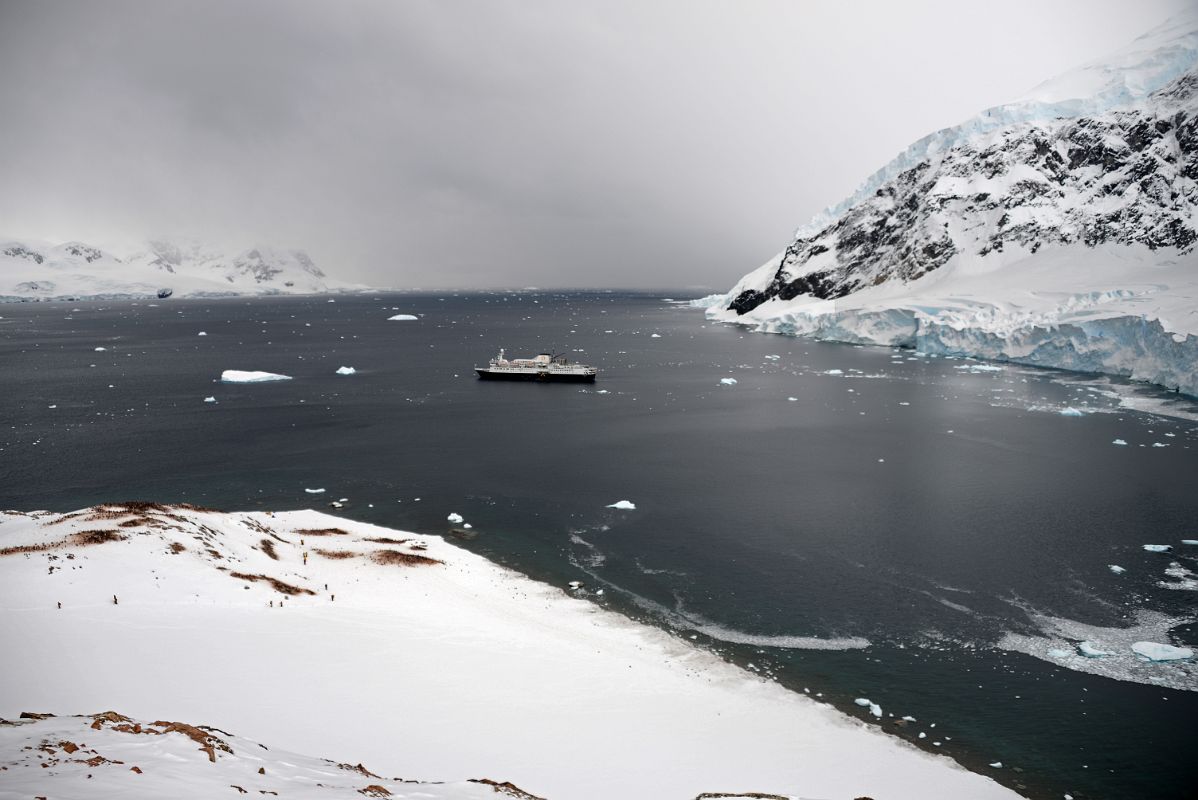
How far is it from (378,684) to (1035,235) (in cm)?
15707

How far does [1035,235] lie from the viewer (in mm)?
134750

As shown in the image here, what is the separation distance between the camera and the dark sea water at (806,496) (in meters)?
22.3

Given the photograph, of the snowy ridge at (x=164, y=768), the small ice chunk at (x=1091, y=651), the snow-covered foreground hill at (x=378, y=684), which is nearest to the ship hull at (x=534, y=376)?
the snow-covered foreground hill at (x=378, y=684)

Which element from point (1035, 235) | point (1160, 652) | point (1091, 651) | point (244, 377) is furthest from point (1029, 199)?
point (244, 377)

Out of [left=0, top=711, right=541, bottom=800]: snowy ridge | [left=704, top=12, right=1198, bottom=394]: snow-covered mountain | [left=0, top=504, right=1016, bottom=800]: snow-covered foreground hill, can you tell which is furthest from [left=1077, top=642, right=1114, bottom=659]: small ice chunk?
[left=704, top=12, right=1198, bottom=394]: snow-covered mountain

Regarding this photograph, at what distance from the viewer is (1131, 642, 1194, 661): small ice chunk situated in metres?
23.7

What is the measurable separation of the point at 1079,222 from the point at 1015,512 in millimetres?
125710

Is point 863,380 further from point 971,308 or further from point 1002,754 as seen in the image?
point 1002,754

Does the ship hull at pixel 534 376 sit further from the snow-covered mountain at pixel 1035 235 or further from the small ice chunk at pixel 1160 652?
the small ice chunk at pixel 1160 652

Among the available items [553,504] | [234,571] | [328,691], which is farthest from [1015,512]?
[234,571]

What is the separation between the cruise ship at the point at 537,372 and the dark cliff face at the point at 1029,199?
95003mm

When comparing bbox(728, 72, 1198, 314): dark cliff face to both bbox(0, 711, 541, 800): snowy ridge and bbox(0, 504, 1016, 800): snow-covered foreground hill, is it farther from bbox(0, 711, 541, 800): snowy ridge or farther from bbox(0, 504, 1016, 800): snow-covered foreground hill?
bbox(0, 711, 541, 800): snowy ridge

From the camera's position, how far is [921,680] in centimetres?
2288

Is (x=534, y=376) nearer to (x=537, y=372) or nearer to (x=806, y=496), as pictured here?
(x=537, y=372)
